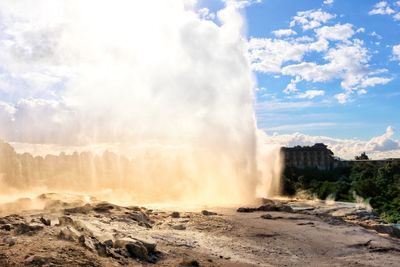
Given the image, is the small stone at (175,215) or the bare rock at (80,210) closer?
the bare rock at (80,210)

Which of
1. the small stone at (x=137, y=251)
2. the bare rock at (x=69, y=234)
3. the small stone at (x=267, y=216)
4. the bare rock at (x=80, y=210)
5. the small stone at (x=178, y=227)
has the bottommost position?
the small stone at (x=137, y=251)

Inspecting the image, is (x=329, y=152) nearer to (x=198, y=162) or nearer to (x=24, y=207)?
(x=198, y=162)

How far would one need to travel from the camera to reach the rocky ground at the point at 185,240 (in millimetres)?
16438

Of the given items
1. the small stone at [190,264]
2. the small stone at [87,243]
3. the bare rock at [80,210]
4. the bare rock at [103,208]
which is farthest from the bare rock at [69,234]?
the bare rock at [103,208]

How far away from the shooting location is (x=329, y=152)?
139m

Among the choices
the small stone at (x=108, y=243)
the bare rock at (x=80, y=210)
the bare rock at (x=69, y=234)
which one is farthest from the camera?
the bare rock at (x=80, y=210)

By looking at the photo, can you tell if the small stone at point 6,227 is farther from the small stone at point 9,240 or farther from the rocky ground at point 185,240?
the small stone at point 9,240

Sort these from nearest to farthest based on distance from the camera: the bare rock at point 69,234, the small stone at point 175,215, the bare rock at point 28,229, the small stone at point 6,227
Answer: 1. the bare rock at point 69,234
2. the bare rock at point 28,229
3. the small stone at point 6,227
4. the small stone at point 175,215

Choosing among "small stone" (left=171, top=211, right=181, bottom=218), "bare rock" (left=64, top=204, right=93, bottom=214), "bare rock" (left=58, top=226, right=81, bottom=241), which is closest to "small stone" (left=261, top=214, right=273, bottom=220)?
"small stone" (left=171, top=211, right=181, bottom=218)

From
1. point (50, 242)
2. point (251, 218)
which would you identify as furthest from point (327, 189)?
point (50, 242)

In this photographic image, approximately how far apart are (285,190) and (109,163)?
22.1 m

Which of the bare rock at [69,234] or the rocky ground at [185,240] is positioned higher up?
the bare rock at [69,234]

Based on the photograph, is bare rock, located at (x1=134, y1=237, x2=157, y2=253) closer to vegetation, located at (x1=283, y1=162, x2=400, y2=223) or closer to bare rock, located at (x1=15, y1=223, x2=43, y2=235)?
bare rock, located at (x1=15, y1=223, x2=43, y2=235)

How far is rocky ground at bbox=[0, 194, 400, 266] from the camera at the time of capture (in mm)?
16438
